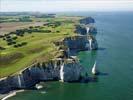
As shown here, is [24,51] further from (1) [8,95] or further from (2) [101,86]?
(2) [101,86]

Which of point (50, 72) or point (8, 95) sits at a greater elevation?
point (50, 72)

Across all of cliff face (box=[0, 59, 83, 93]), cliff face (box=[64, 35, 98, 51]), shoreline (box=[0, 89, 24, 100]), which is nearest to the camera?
shoreline (box=[0, 89, 24, 100])

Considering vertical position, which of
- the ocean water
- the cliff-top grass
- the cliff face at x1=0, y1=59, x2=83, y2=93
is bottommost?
the ocean water

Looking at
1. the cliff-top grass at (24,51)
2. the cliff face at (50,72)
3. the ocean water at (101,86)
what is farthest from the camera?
the cliff-top grass at (24,51)

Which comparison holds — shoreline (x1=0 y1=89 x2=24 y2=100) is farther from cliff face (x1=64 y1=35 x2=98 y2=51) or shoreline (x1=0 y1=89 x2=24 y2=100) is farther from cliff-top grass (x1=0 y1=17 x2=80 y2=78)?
cliff face (x1=64 y1=35 x2=98 y2=51)

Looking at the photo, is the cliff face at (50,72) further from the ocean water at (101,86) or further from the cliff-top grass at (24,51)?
the ocean water at (101,86)

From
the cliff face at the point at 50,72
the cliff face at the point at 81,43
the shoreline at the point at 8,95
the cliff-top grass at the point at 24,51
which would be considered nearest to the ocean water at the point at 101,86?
the shoreline at the point at 8,95

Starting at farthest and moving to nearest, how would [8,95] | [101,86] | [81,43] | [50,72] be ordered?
[81,43], [50,72], [101,86], [8,95]

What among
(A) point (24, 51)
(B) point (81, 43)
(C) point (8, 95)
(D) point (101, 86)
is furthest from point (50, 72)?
(B) point (81, 43)

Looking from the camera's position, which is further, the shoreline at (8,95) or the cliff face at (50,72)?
the cliff face at (50,72)

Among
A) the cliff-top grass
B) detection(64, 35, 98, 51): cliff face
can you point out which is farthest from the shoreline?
detection(64, 35, 98, 51): cliff face

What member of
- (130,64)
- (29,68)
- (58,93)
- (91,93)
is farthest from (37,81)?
(130,64)

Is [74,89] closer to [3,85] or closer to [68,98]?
[68,98]
